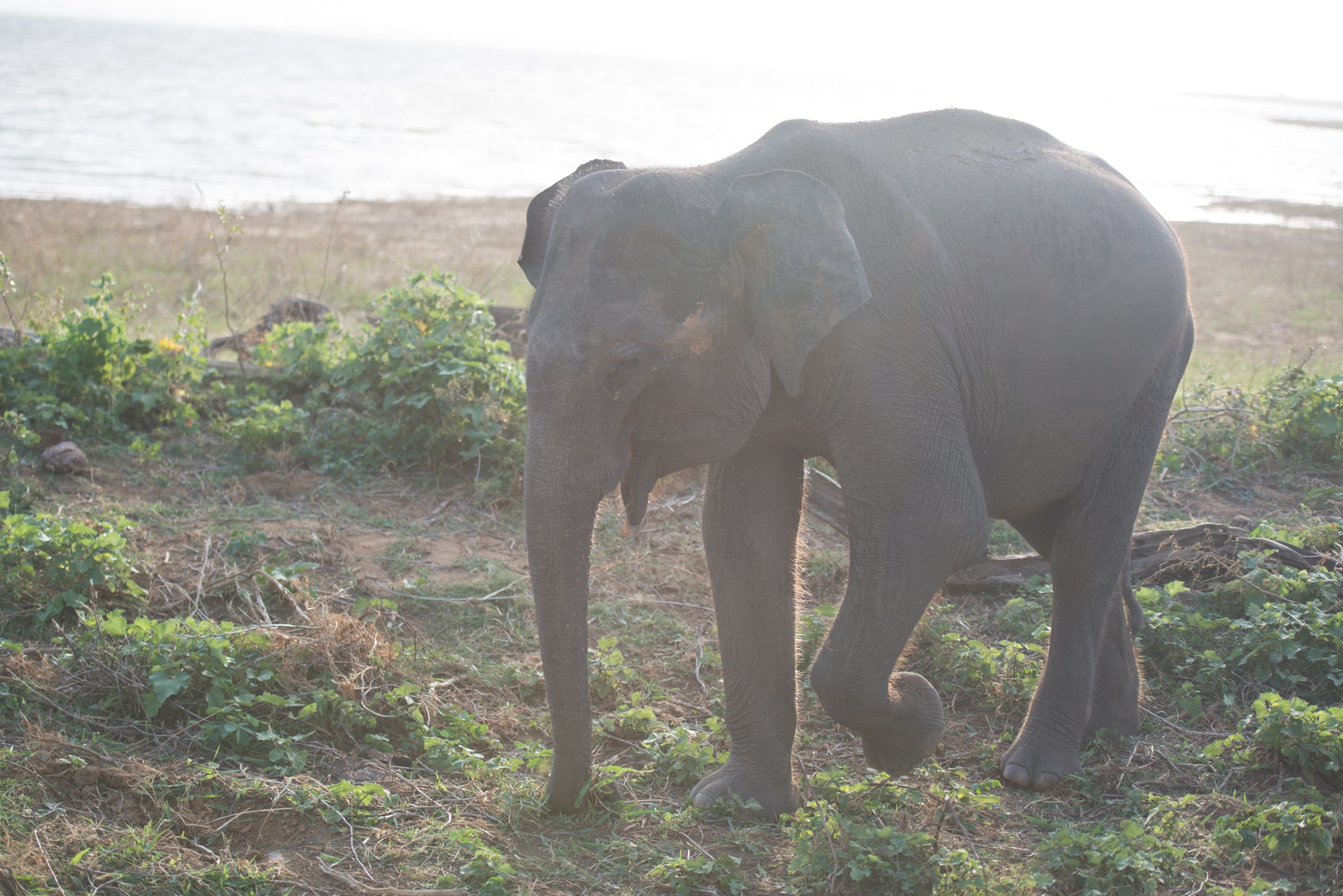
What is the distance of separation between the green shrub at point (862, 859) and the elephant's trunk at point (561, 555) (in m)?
0.82

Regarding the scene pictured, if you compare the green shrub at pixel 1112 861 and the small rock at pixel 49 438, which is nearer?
the green shrub at pixel 1112 861

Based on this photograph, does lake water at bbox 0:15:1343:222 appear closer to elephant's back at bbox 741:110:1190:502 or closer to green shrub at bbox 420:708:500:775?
elephant's back at bbox 741:110:1190:502

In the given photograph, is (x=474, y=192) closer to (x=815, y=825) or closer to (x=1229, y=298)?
(x=1229, y=298)

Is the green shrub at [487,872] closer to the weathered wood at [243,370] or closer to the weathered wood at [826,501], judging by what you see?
the weathered wood at [826,501]

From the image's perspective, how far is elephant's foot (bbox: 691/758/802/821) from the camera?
3.96m

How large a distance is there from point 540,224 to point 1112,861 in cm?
268

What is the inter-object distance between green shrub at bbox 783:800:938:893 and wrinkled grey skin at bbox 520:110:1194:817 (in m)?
0.38

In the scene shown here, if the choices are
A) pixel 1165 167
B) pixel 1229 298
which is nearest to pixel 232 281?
pixel 1229 298

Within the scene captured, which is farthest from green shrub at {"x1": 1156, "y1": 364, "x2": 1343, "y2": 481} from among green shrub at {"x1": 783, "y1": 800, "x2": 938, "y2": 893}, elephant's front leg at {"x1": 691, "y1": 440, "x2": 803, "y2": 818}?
green shrub at {"x1": 783, "y1": 800, "x2": 938, "y2": 893}

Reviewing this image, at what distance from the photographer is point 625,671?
4.91m

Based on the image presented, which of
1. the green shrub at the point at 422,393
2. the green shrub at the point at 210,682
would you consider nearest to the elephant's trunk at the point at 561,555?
the green shrub at the point at 210,682

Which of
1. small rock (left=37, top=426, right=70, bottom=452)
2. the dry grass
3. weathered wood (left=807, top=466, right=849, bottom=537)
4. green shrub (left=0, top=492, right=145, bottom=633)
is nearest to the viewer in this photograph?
the dry grass

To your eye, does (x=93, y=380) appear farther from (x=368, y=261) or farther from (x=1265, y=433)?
(x=368, y=261)

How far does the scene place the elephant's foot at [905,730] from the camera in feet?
12.0
